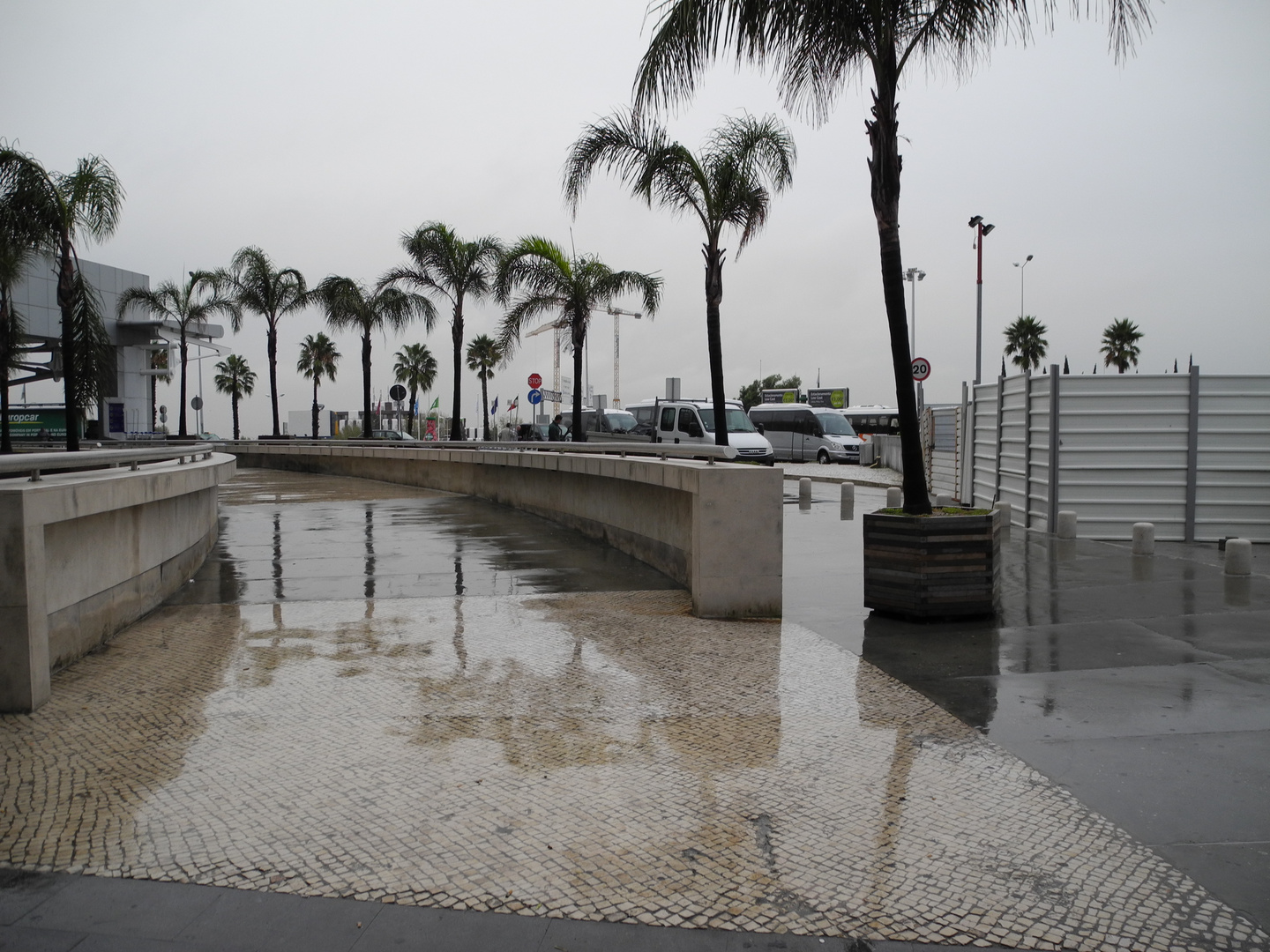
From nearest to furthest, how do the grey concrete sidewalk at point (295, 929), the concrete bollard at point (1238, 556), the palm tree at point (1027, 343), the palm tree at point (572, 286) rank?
the grey concrete sidewalk at point (295, 929) → the concrete bollard at point (1238, 556) → the palm tree at point (572, 286) → the palm tree at point (1027, 343)

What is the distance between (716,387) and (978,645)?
37.4ft

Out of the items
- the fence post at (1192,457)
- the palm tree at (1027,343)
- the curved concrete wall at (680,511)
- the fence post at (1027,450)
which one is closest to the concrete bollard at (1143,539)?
the fence post at (1192,457)

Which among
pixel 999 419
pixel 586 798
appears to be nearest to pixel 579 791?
pixel 586 798

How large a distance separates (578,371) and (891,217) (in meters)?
16.9

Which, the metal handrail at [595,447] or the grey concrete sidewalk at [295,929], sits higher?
the metal handrail at [595,447]

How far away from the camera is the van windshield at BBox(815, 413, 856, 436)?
1581 inches

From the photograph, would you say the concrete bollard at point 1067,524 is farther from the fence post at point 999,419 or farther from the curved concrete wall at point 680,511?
the curved concrete wall at point 680,511

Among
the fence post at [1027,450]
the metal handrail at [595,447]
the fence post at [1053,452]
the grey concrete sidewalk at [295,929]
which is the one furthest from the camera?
the fence post at [1027,450]

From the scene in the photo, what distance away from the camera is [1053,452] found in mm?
13375

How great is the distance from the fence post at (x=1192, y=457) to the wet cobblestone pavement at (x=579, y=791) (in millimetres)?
8329

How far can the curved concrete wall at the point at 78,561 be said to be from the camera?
199 inches

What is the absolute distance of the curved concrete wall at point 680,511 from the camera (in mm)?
7703

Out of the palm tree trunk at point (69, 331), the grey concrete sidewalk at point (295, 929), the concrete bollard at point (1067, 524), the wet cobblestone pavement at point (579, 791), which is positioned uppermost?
the palm tree trunk at point (69, 331)

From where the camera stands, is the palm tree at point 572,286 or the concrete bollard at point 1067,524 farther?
the palm tree at point 572,286
